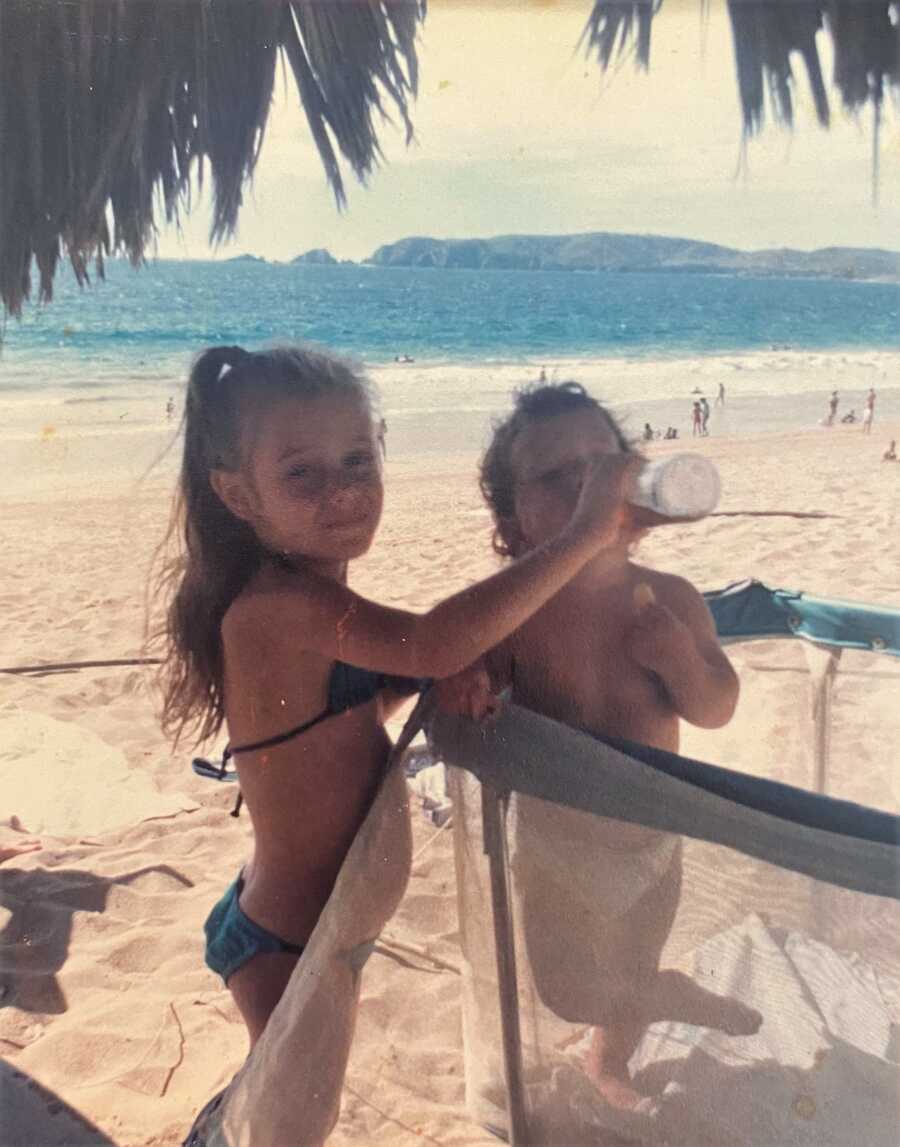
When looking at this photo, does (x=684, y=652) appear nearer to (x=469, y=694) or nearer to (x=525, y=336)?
(x=469, y=694)

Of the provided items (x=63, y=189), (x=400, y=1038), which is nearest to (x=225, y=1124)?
(x=400, y=1038)

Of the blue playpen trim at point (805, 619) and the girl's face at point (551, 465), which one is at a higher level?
the girl's face at point (551, 465)

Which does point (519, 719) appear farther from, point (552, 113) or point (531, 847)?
point (552, 113)

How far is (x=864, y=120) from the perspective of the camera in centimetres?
109

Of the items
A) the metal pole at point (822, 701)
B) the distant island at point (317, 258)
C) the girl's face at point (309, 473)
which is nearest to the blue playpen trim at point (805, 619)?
the metal pole at point (822, 701)

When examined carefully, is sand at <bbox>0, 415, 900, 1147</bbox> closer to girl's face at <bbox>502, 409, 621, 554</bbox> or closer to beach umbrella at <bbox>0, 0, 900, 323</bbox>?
girl's face at <bbox>502, 409, 621, 554</bbox>

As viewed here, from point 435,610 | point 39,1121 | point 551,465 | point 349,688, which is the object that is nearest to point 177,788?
point 39,1121

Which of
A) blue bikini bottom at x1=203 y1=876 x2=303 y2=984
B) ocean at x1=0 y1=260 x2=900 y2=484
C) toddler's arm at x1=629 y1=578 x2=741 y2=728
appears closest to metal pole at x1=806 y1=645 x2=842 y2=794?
toddler's arm at x1=629 y1=578 x2=741 y2=728

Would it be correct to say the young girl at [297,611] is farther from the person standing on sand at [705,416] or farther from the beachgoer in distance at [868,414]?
the beachgoer in distance at [868,414]

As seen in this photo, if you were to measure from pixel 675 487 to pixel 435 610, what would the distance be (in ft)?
0.97

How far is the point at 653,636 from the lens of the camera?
4.05 feet

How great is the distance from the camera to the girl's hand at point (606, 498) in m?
1.10

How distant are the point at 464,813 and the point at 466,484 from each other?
38 cm

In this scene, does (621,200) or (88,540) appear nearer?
(621,200)
